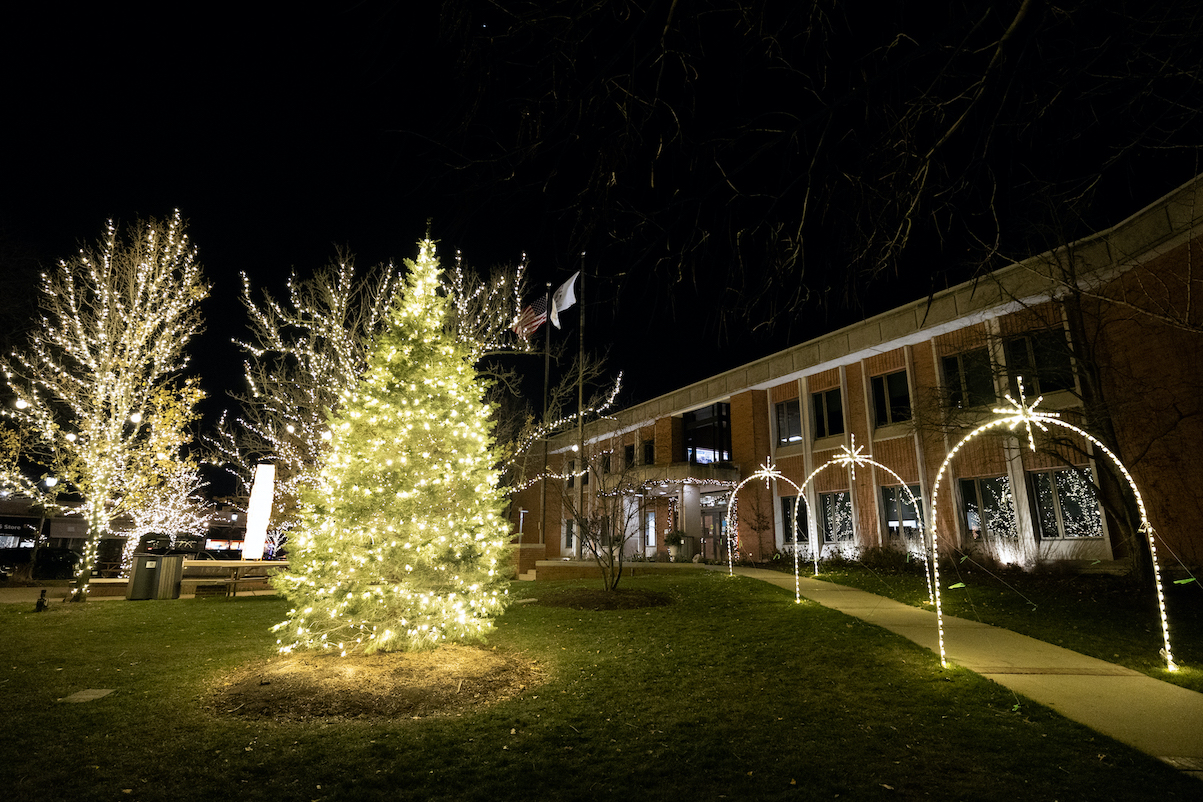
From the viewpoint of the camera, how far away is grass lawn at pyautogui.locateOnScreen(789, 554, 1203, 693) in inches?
299

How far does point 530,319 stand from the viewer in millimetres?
17578

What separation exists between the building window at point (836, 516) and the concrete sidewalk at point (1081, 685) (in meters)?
11.3

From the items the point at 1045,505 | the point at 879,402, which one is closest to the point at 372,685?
the point at 1045,505

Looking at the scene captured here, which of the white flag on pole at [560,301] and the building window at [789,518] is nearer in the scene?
the white flag on pole at [560,301]

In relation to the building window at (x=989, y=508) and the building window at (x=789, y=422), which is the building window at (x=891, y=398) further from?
the building window at (x=789, y=422)

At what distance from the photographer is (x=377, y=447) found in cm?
822

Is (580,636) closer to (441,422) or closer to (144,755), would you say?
(441,422)

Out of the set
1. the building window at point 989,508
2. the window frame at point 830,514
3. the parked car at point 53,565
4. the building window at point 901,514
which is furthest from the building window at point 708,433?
the parked car at point 53,565

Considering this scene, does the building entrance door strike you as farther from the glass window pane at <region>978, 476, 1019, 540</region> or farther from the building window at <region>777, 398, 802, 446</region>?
the glass window pane at <region>978, 476, 1019, 540</region>

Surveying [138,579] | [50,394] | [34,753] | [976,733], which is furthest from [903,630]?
[50,394]

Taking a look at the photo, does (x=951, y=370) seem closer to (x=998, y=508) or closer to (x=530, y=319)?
(x=998, y=508)

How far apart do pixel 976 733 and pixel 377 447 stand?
24.9ft

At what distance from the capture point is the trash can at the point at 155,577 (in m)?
14.7

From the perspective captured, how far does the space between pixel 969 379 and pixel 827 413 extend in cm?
557
